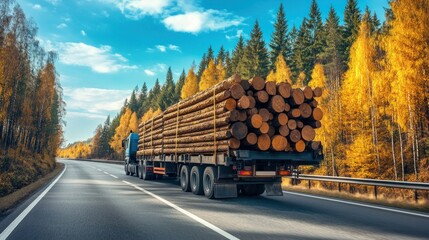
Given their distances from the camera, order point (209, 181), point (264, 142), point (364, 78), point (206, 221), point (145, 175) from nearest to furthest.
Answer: point (206, 221) → point (264, 142) → point (209, 181) → point (145, 175) → point (364, 78)

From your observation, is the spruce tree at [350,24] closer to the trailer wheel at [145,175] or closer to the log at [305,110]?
the trailer wheel at [145,175]

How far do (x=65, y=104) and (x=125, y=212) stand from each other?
41.5 meters

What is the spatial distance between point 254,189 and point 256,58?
36466mm

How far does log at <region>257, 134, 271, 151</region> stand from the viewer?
28.6 feet

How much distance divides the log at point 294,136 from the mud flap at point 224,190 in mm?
2229

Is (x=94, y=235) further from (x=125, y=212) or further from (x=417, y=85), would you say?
(x=417, y=85)

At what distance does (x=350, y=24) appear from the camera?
3984 cm

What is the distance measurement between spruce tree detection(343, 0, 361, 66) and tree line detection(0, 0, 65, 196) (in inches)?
1332

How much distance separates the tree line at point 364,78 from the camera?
1688 centimetres

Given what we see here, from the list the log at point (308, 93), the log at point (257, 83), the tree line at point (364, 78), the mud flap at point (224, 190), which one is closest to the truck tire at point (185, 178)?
the mud flap at point (224, 190)

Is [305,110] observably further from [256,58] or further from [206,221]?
[256,58]

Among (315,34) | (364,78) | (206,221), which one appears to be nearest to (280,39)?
(315,34)

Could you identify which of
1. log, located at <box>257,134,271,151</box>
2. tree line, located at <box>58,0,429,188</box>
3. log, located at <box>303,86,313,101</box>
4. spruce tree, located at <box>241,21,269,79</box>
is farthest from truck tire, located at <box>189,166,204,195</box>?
spruce tree, located at <box>241,21,269,79</box>

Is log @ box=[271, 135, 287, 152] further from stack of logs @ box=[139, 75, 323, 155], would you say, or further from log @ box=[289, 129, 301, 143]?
log @ box=[289, 129, 301, 143]
